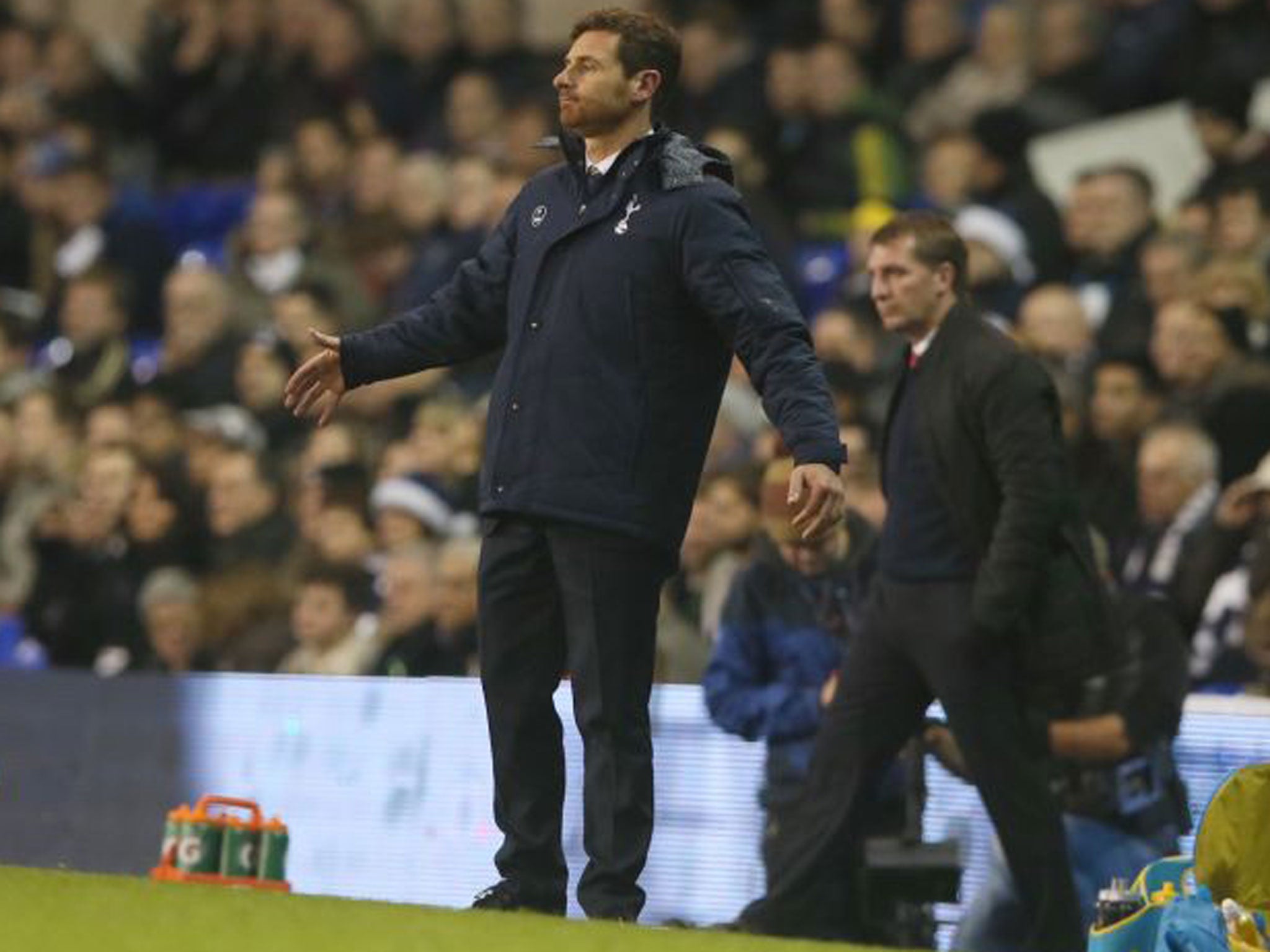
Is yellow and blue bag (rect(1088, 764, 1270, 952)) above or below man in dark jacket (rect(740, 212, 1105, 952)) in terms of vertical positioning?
below

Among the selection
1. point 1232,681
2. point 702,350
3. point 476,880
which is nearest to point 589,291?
point 702,350

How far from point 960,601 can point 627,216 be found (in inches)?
67.1

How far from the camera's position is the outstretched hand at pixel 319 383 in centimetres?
664

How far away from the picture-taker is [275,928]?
5.31m

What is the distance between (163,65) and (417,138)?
238 centimetres

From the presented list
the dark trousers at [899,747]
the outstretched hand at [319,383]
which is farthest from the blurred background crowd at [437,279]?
the outstretched hand at [319,383]

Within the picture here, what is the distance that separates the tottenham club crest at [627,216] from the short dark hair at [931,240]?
1.60 m

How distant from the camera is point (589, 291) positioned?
641 centimetres

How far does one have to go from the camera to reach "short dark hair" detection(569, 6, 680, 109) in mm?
6480

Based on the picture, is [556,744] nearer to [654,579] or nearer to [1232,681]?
[654,579]

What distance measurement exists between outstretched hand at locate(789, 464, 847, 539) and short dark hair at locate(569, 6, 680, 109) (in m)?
0.98

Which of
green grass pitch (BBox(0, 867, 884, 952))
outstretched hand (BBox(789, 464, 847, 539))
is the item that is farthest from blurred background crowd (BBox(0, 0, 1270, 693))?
green grass pitch (BBox(0, 867, 884, 952))

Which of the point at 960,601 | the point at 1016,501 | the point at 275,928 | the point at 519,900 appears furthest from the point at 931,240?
the point at 275,928

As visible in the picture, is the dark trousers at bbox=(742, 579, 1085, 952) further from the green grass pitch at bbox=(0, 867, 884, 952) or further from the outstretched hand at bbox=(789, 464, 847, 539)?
the green grass pitch at bbox=(0, 867, 884, 952)
